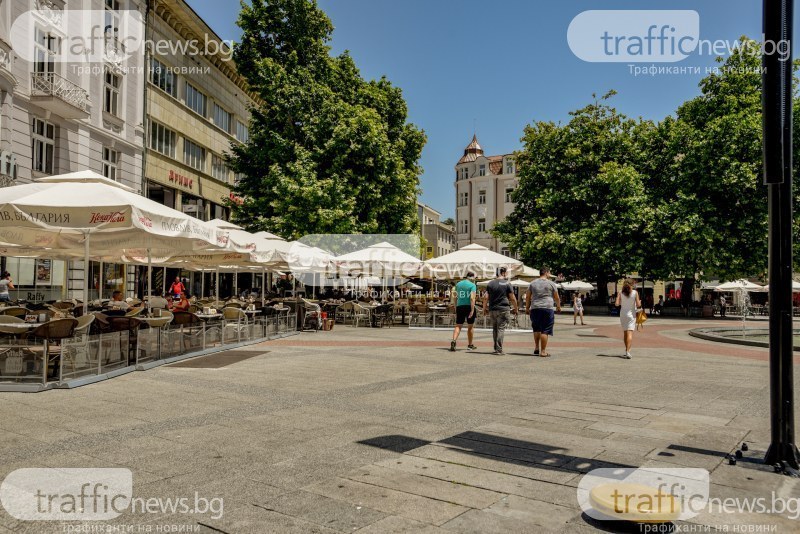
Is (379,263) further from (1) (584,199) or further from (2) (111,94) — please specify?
(1) (584,199)

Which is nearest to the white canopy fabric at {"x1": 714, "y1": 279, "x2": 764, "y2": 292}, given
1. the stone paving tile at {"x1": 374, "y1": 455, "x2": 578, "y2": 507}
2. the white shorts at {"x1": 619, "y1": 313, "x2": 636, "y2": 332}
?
the white shorts at {"x1": 619, "y1": 313, "x2": 636, "y2": 332}

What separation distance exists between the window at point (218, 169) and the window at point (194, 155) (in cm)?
125

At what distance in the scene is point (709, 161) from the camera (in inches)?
1410

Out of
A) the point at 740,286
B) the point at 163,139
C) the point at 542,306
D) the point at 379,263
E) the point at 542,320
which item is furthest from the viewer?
the point at 740,286

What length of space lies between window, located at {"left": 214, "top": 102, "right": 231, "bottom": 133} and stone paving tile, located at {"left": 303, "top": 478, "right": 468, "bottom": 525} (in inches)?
1492

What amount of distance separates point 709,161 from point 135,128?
105ft

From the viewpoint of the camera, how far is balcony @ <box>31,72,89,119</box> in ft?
69.3

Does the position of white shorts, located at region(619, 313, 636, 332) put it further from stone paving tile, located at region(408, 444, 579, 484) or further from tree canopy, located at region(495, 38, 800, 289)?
tree canopy, located at region(495, 38, 800, 289)

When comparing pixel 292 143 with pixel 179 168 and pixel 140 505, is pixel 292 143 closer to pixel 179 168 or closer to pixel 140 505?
pixel 179 168

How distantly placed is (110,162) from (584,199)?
27728mm

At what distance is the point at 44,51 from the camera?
22.2m

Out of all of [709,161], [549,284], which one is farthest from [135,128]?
[709,161]

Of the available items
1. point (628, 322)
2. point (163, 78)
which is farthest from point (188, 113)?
point (628, 322)

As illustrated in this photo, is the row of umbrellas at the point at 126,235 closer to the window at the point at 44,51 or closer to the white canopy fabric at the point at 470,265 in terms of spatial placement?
the white canopy fabric at the point at 470,265
